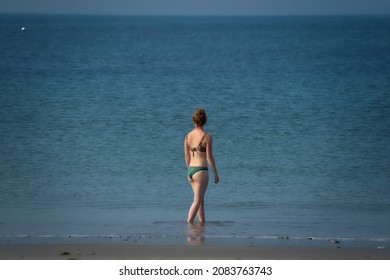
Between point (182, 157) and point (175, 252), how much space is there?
7.47m

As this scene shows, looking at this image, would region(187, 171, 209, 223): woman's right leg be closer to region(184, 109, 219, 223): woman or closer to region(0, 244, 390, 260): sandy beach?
region(184, 109, 219, 223): woman

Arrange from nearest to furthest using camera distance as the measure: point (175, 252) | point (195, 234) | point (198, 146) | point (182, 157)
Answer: point (175, 252) → point (195, 234) → point (198, 146) → point (182, 157)

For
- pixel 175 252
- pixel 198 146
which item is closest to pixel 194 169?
pixel 198 146

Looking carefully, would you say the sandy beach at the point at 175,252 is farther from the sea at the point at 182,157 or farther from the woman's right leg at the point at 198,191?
the woman's right leg at the point at 198,191

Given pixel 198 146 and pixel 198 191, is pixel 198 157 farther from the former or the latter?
pixel 198 191

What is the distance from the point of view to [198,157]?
906 cm

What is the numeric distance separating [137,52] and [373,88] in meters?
27.2

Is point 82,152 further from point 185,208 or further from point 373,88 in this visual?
point 373,88

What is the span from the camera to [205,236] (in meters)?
8.48

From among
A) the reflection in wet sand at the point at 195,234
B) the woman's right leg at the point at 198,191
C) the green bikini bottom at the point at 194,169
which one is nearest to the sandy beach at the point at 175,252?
the reflection in wet sand at the point at 195,234

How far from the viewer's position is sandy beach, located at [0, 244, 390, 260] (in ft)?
24.0

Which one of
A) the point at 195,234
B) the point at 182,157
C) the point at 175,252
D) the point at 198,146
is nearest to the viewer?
the point at 175,252

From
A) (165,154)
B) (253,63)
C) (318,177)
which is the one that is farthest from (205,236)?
(253,63)

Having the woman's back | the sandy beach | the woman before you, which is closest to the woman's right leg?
the woman
